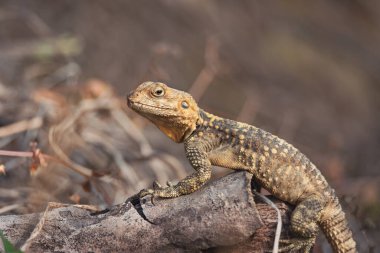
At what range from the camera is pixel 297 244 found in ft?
13.1

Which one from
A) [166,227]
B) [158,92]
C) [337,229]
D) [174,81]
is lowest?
[174,81]

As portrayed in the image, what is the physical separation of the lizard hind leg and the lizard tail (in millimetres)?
145

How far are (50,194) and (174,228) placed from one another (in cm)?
189

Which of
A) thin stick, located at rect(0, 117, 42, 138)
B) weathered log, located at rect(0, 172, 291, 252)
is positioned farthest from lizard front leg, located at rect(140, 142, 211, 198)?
thin stick, located at rect(0, 117, 42, 138)

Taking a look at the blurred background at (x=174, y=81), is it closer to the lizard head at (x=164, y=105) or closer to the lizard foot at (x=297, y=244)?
the lizard head at (x=164, y=105)

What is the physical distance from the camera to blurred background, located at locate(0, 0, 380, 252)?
6.03m

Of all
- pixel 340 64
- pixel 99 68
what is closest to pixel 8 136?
pixel 99 68

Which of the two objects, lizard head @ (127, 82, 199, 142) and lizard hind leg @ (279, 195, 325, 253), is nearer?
lizard hind leg @ (279, 195, 325, 253)

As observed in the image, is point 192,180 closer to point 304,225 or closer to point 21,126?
point 304,225

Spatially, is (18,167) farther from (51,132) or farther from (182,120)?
(182,120)

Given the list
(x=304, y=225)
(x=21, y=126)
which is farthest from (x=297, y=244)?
(x=21, y=126)

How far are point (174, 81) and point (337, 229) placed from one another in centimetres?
696

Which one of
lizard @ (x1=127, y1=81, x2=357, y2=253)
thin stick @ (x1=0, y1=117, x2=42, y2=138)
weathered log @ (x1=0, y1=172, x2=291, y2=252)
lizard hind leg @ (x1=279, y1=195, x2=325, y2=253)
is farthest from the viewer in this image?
thin stick @ (x1=0, y1=117, x2=42, y2=138)

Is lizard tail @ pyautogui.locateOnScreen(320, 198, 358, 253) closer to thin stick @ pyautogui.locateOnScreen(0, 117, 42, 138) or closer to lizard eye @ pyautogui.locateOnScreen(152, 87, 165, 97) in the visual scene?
lizard eye @ pyautogui.locateOnScreen(152, 87, 165, 97)
